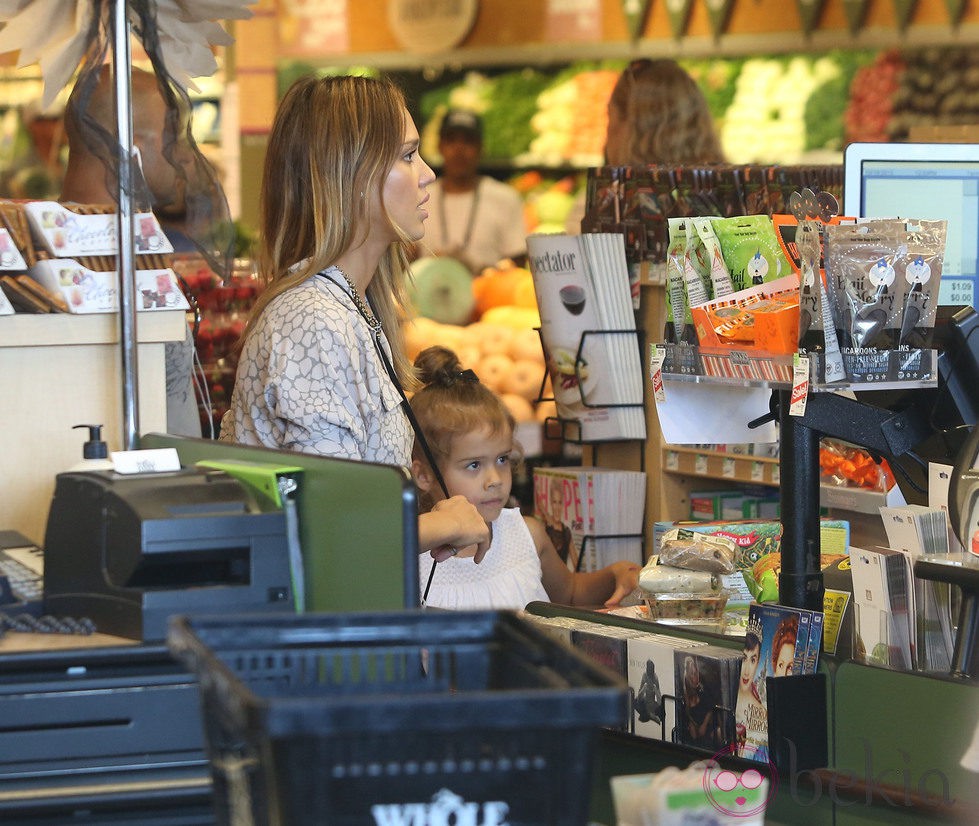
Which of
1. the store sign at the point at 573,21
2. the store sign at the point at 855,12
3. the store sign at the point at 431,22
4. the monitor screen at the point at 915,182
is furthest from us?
the store sign at the point at 431,22

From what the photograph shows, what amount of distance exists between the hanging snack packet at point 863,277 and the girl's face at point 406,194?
38.0 inches

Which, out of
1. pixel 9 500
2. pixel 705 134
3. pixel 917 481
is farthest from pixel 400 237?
pixel 705 134

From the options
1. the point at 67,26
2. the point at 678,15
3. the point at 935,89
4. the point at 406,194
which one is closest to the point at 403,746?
the point at 67,26

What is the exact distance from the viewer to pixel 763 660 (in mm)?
2281

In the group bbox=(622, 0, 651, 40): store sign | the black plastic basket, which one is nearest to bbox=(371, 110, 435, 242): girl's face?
the black plastic basket

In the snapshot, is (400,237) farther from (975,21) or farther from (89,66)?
(975,21)

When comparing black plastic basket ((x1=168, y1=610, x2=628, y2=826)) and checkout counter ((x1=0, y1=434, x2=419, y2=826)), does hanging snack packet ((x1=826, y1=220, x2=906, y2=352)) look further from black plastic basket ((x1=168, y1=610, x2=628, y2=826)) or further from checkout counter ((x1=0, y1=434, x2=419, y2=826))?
black plastic basket ((x1=168, y1=610, x2=628, y2=826))

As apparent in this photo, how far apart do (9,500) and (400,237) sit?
2.86ft

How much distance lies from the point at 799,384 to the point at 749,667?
0.43 m

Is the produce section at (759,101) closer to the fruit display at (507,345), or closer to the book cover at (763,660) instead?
the fruit display at (507,345)

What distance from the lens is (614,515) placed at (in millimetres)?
4320

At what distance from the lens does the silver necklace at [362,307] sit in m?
2.88

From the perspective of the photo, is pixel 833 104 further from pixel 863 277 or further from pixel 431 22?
pixel 863 277

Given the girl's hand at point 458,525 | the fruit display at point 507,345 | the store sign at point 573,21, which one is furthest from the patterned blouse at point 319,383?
the store sign at point 573,21
